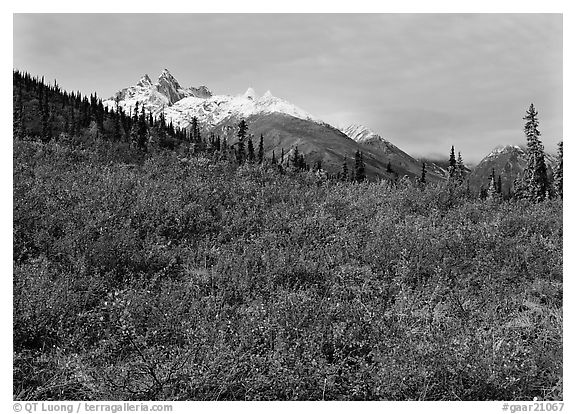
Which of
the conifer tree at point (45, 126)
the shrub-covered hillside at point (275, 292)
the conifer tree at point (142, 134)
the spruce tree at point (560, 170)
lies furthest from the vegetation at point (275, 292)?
the conifer tree at point (45, 126)

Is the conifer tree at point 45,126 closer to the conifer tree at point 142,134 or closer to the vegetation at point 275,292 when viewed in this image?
the conifer tree at point 142,134

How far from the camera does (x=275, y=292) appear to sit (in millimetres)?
6223

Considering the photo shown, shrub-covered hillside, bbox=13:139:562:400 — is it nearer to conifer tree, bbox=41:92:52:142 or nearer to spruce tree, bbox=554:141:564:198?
spruce tree, bbox=554:141:564:198

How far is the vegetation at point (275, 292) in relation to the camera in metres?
4.57

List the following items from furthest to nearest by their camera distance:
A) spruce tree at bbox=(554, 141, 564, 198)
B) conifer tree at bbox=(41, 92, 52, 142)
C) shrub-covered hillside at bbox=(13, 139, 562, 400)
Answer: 1. conifer tree at bbox=(41, 92, 52, 142)
2. spruce tree at bbox=(554, 141, 564, 198)
3. shrub-covered hillside at bbox=(13, 139, 562, 400)

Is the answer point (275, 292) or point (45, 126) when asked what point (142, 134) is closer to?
point (45, 126)

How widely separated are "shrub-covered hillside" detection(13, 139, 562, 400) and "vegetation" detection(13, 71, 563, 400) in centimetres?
3

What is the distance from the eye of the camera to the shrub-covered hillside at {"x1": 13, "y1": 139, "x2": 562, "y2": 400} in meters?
4.57

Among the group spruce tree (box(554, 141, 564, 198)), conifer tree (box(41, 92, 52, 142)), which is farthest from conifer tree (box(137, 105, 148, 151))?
spruce tree (box(554, 141, 564, 198))

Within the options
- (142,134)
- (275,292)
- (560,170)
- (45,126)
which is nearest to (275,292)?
(275,292)

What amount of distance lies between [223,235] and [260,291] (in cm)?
216

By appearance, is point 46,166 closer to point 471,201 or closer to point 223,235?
point 223,235
